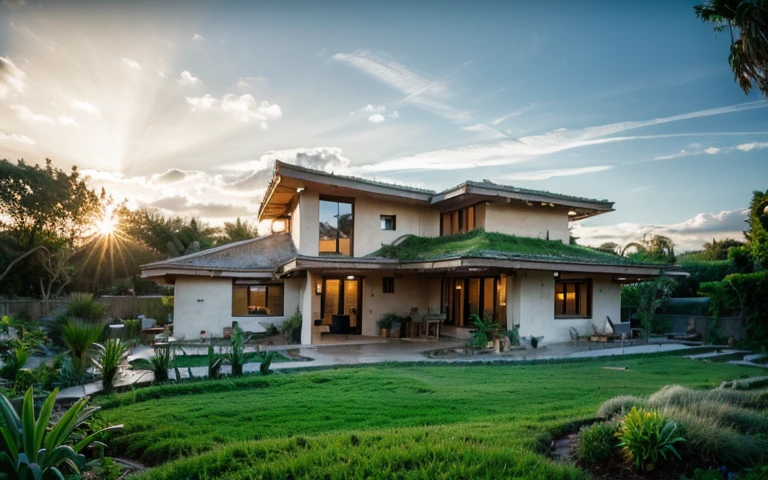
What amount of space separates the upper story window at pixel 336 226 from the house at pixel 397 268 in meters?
0.04

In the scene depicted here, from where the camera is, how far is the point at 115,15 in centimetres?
927

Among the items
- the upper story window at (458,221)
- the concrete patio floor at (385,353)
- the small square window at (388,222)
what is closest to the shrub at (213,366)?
the concrete patio floor at (385,353)

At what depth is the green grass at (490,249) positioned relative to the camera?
16.6 m

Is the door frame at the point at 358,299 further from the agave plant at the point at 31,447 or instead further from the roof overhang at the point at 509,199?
the agave plant at the point at 31,447

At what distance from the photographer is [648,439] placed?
186 inches

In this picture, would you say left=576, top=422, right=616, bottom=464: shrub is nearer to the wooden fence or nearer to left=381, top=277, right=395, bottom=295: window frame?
left=381, top=277, right=395, bottom=295: window frame

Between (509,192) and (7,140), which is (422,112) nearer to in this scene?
(509,192)

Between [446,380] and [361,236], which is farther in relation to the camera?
[361,236]

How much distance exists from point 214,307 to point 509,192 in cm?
1267

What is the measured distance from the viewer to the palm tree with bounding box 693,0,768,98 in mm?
7586

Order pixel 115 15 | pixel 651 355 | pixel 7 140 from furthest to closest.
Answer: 1. pixel 7 140
2. pixel 651 355
3. pixel 115 15

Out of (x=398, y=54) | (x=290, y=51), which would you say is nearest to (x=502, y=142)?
(x=398, y=54)

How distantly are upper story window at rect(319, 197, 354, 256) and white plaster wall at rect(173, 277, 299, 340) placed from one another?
436 centimetres

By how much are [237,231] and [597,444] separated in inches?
1581
